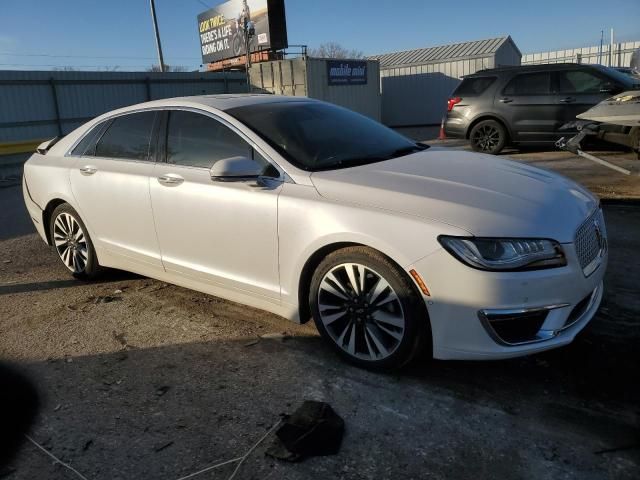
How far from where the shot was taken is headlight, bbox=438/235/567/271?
266cm

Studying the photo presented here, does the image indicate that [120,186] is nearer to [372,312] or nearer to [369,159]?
[369,159]

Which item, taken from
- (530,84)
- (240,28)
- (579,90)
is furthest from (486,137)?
(240,28)

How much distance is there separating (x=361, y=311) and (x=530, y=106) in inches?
354

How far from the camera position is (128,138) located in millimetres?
4383

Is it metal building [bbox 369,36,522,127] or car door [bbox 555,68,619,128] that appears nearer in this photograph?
car door [bbox 555,68,619,128]

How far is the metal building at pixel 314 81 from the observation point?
20562 mm

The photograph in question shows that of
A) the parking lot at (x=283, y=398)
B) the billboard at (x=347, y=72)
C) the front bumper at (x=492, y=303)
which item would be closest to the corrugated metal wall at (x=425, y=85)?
the billboard at (x=347, y=72)

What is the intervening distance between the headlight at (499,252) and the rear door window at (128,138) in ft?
8.48

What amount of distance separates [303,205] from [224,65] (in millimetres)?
29918

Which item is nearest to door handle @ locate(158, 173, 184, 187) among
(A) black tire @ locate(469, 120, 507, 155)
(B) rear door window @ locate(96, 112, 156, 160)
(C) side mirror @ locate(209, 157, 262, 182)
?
(B) rear door window @ locate(96, 112, 156, 160)

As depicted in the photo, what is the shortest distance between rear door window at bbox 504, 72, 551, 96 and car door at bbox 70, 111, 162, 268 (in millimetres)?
8553

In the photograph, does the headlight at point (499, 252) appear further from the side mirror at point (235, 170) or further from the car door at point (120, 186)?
the car door at point (120, 186)

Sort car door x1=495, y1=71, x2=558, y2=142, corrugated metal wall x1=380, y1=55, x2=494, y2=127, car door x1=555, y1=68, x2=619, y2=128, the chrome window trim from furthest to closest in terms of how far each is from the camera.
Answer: corrugated metal wall x1=380, y1=55, x2=494, y2=127, car door x1=495, y1=71, x2=558, y2=142, car door x1=555, y1=68, x2=619, y2=128, the chrome window trim

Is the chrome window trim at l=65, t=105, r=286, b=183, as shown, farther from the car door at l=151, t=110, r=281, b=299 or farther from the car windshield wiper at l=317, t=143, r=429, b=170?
the car windshield wiper at l=317, t=143, r=429, b=170
